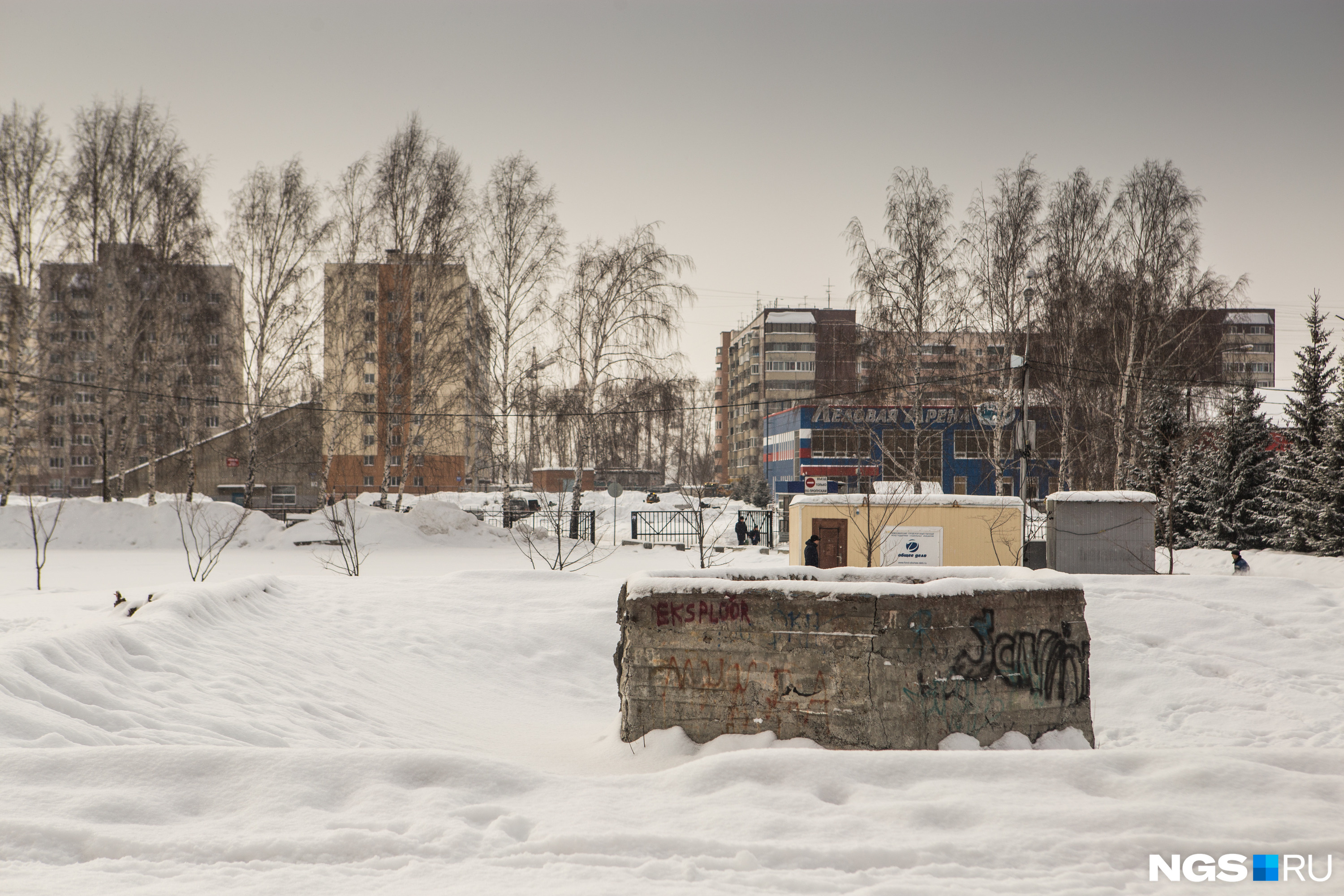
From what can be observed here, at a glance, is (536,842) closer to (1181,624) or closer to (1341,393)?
(1181,624)

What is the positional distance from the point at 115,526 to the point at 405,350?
902 cm

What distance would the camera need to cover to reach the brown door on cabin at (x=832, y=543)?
1549 cm

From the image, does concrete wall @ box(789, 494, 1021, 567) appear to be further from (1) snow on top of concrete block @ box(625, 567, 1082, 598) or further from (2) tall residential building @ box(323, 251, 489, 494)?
(2) tall residential building @ box(323, 251, 489, 494)

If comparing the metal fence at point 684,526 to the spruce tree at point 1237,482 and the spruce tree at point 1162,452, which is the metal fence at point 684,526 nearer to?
the spruce tree at point 1162,452

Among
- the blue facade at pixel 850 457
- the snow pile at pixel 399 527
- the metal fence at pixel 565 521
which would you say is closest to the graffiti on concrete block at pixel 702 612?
the metal fence at pixel 565 521

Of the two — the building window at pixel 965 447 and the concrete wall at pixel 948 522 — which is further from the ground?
the building window at pixel 965 447

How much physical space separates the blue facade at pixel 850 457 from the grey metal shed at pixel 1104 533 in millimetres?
13220

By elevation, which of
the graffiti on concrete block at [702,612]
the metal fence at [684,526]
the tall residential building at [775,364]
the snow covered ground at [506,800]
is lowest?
the metal fence at [684,526]

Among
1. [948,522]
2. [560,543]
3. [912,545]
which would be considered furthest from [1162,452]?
[560,543]

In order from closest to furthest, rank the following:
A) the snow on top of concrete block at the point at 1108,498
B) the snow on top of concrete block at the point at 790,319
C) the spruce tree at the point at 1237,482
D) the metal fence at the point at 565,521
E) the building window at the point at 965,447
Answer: the snow on top of concrete block at the point at 1108,498 → the spruce tree at the point at 1237,482 → the metal fence at the point at 565,521 → the building window at the point at 965,447 → the snow on top of concrete block at the point at 790,319

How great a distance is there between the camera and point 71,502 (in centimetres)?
2295

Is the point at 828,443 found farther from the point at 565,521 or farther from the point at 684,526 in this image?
the point at 565,521

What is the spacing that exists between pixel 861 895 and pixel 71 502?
26.4 metres

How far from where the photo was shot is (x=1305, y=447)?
20391 millimetres
